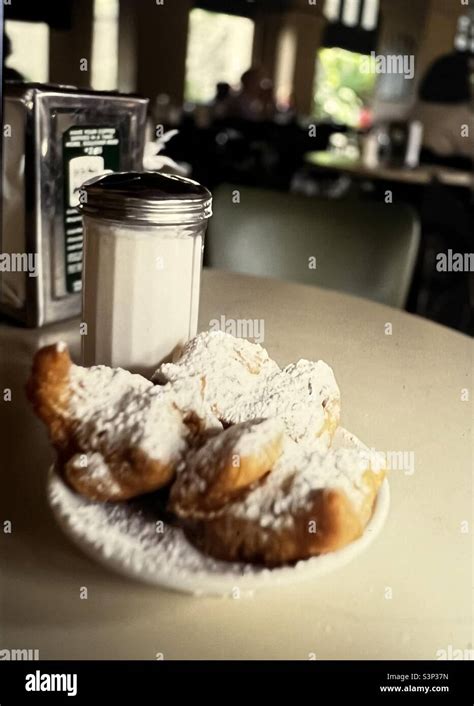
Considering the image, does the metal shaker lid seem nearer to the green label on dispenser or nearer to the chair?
the green label on dispenser

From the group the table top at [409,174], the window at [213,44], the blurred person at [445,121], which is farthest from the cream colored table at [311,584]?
the blurred person at [445,121]

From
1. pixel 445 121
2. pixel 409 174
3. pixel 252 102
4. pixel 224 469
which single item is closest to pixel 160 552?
pixel 224 469

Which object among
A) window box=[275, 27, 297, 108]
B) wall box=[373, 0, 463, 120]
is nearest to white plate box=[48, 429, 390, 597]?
wall box=[373, 0, 463, 120]

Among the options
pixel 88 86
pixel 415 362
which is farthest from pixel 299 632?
pixel 88 86

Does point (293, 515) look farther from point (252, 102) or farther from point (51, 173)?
point (252, 102)

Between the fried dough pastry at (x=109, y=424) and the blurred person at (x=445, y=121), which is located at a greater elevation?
the blurred person at (x=445, y=121)

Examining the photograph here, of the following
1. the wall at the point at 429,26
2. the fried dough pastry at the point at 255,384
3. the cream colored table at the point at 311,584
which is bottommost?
the cream colored table at the point at 311,584

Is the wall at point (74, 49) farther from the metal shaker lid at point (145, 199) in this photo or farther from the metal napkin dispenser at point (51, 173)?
the metal shaker lid at point (145, 199)
